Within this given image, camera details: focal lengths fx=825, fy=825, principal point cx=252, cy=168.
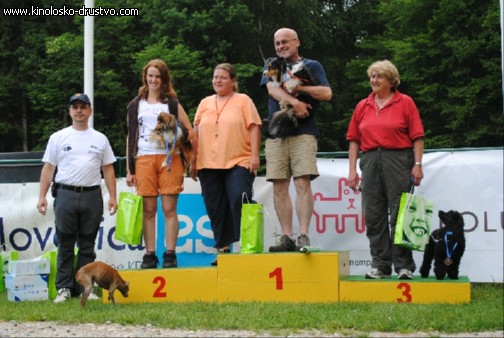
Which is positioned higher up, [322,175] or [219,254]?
[322,175]

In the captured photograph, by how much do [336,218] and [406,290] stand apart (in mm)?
2444

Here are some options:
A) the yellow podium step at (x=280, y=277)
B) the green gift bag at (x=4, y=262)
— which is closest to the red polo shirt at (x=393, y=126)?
the yellow podium step at (x=280, y=277)

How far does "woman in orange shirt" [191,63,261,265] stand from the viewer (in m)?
7.33

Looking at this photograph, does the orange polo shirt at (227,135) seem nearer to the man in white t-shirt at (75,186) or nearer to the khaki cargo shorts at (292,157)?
the khaki cargo shorts at (292,157)

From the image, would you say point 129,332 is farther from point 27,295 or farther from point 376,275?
point 27,295

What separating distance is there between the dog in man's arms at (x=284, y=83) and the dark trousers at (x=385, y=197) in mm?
728

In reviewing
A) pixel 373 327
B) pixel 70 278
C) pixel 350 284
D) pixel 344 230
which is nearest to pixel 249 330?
pixel 373 327

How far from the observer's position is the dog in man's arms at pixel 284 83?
7219 mm

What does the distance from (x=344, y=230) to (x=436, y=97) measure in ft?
55.4

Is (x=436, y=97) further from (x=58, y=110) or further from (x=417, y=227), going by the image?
(x=417, y=227)

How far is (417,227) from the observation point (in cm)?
674

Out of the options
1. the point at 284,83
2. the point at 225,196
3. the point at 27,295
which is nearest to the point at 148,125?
the point at 225,196

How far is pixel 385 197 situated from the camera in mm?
7047

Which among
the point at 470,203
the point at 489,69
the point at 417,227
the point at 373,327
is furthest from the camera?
the point at 489,69
